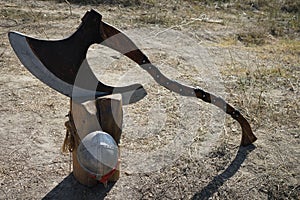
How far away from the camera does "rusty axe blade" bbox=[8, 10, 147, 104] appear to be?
2.62m

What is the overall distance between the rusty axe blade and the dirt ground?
699mm

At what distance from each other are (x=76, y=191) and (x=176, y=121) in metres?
1.32

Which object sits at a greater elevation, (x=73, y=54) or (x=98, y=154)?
(x=73, y=54)

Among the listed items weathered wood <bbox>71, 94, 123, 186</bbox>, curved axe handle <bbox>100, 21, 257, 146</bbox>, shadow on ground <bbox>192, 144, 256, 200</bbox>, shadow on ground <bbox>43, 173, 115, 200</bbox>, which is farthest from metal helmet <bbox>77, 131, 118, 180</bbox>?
shadow on ground <bbox>192, 144, 256, 200</bbox>

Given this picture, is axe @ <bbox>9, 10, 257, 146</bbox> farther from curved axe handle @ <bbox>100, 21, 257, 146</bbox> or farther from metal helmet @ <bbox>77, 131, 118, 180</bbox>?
metal helmet @ <bbox>77, 131, 118, 180</bbox>

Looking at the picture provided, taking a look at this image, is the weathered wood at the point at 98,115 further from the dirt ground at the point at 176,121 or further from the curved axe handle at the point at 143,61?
the dirt ground at the point at 176,121

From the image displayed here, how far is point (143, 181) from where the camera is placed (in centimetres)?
294

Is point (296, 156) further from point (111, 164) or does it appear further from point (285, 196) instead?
point (111, 164)

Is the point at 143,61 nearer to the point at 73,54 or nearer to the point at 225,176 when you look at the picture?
the point at 73,54

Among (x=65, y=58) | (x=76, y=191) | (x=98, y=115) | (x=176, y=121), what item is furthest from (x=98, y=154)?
(x=176, y=121)

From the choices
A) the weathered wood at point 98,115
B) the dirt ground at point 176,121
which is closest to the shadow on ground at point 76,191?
the dirt ground at point 176,121

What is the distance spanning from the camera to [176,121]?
376cm

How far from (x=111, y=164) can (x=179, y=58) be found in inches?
121

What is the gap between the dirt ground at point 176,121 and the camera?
9.59 ft
